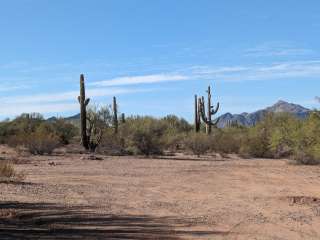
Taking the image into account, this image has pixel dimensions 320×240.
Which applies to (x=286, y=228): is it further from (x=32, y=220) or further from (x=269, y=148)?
(x=269, y=148)

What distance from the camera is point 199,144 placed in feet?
156

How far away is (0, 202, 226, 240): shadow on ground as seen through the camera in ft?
40.5

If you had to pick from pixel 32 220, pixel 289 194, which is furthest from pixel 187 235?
pixel 289 194

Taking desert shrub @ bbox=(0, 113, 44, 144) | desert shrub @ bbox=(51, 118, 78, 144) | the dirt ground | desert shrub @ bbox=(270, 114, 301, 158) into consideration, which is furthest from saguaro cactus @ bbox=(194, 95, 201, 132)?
the dirt ground

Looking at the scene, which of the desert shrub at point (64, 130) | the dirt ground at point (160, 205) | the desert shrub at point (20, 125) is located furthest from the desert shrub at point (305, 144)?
the desert shrub at point (20, 125)

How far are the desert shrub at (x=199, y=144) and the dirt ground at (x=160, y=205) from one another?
1773 cm

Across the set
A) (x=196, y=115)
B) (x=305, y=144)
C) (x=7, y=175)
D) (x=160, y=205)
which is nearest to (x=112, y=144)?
(x=196, y=115)

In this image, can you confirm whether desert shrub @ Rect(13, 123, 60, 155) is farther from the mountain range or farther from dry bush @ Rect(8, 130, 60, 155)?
the mountain range

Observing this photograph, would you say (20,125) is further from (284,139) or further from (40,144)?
(284,139)

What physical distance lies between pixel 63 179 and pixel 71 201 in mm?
7133

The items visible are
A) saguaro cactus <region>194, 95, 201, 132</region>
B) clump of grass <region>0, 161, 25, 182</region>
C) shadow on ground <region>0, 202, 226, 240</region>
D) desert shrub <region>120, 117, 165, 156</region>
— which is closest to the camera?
shadow on ground <region>0, 202, 226, 240</region>

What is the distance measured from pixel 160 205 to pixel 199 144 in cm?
3024

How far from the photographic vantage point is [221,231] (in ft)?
44.4

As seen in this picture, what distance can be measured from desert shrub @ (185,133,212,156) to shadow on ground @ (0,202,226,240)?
1244 inches
